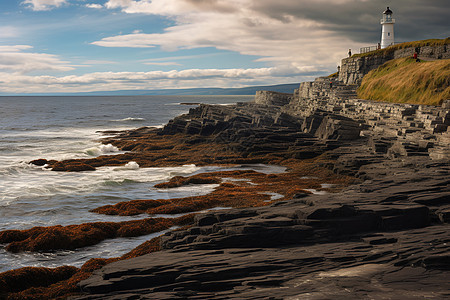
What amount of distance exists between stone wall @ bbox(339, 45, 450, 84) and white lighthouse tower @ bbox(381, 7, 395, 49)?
9660 mm

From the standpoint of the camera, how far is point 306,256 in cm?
1074

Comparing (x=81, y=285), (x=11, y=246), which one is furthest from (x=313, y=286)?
(x=11, y=246)

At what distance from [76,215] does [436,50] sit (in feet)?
166

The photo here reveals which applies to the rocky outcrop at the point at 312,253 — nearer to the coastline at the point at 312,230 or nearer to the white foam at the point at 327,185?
the coastline at the point at 312,230

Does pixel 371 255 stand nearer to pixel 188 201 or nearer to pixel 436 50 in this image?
pixel 188 201

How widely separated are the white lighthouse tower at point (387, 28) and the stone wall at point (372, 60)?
31.7 feet

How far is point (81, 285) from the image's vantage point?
11180mm

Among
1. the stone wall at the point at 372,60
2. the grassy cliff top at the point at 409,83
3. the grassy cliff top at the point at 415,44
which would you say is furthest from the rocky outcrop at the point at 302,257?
the grassy cliff top at the point at 415,44

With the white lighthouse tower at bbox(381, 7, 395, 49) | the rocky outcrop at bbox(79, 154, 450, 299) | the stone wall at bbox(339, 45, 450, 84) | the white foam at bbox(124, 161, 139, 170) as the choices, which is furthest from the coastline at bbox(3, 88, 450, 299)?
the white lighthouse tower at bbox(381, 7, 395, 49)

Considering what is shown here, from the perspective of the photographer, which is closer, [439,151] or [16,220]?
[16,220]

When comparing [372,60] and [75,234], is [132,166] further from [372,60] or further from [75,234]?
[372,60]

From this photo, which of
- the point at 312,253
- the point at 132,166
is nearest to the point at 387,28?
the point at 132,166

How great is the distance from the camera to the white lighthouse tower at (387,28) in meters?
71.6

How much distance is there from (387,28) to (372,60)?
14834mm
